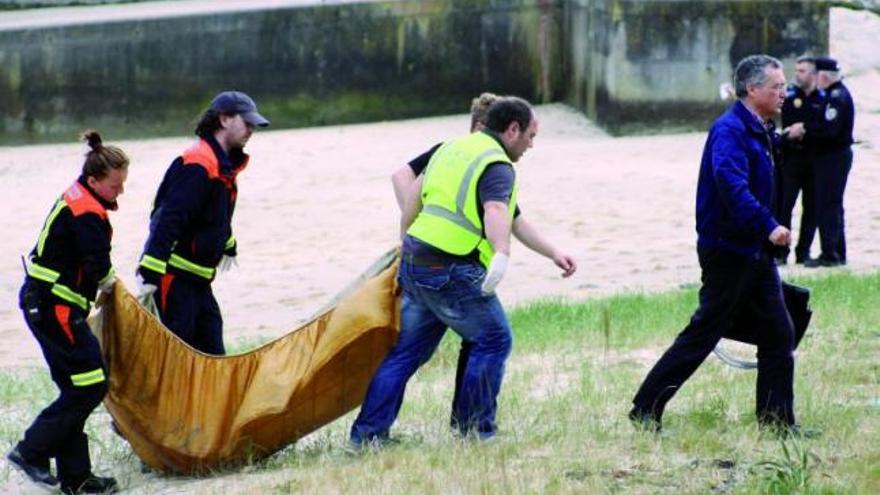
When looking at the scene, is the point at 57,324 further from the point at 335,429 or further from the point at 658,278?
the point at 658,278

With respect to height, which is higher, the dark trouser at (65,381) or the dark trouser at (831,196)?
the dark trouser at (65,381)

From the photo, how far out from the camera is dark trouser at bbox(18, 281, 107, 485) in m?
7.84

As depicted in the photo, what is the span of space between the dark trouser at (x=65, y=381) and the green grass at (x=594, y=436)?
0.34m

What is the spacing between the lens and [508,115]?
26.2ft

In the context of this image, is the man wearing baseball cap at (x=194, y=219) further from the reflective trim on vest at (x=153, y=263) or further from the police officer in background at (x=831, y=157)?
the police officer in background at (x=831, y=157)

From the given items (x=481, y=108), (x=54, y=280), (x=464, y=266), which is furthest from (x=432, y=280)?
(x=54, y=280)

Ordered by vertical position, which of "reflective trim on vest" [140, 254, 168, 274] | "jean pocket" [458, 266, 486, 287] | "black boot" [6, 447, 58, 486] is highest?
"jean pocket" [458, 266, 486, 287]

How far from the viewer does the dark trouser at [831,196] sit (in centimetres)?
1455

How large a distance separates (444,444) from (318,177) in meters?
12.1

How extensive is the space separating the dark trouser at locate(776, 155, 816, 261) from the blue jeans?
6965 millimetres

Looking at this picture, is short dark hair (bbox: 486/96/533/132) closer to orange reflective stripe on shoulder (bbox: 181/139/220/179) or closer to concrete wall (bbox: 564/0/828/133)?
orange reflective stripe on shoulder (bbox: 181/139/220/179)

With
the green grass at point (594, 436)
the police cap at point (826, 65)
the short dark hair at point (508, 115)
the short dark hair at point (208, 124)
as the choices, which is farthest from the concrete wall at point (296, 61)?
the short dark hair at point (508, 115)

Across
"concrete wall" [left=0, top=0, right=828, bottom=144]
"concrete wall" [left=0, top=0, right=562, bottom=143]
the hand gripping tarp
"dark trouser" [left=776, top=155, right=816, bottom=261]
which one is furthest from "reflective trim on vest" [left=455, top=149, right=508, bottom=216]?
"concrete wall" [left=0, top=0, right=562, bottom=143]

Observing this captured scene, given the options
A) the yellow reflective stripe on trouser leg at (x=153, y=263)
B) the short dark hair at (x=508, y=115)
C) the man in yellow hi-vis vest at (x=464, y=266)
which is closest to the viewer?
the man in yellow hi-vis vest at (x=464, y=266)
